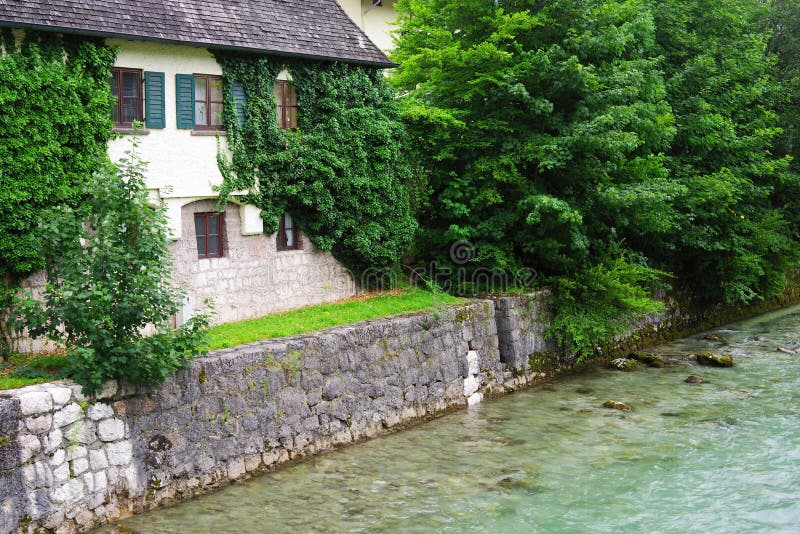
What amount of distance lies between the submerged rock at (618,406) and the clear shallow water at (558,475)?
0.85 feet

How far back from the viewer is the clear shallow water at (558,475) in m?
11.9

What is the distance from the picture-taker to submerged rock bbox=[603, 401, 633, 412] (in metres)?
17.4

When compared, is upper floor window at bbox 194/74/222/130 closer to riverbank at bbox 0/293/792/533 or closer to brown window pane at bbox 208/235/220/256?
brown window pane at bbox 208/235/220/256

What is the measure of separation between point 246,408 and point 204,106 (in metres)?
6.29

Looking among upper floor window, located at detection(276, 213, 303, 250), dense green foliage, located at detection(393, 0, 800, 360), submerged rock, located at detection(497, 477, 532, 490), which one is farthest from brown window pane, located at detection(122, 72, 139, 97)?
submerged rock, located at detection(497, 477, 532, 490)

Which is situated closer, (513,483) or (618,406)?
(513,483)

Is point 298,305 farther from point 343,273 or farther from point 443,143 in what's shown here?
point 443,143

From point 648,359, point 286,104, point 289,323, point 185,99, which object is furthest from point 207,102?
point 648,359

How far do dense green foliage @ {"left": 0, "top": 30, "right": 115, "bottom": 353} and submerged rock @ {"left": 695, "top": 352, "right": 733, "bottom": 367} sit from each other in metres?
15.2

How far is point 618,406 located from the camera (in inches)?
689

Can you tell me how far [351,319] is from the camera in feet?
54.9

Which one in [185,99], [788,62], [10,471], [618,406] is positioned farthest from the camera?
[788,62]

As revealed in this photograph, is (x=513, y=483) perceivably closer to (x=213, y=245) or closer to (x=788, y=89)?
(x=213, y=245)

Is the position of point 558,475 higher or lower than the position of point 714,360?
lower
